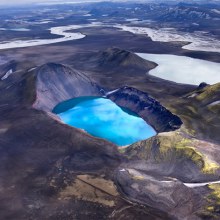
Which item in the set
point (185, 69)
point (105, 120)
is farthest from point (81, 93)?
point (185, 69)

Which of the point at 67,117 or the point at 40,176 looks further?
the point at 67,117

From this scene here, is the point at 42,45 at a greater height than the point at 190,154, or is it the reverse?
the point at 190,154

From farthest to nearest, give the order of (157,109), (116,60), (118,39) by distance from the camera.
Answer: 1. (118,39)
2. (116,60)
3. (157,109)

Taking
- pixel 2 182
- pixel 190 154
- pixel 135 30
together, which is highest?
pixel 190 154

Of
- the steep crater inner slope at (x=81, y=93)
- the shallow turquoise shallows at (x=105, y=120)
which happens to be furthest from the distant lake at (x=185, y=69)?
the shallow turquoise shallows at (x=105, y=120)

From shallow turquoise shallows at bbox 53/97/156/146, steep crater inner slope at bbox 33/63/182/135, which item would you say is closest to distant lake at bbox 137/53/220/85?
steep crater inner slope at bbox 33/63/182/135

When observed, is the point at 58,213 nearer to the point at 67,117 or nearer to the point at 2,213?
the point at 2,213

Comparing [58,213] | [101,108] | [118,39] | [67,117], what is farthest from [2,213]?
[118,39]

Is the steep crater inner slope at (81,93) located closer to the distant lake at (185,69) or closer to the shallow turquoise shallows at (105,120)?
the shallow turquoise shallows at (105,120)
